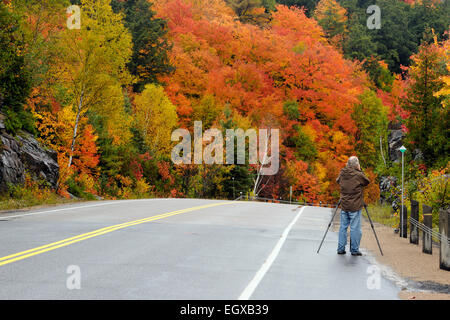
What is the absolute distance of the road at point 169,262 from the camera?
267 inches

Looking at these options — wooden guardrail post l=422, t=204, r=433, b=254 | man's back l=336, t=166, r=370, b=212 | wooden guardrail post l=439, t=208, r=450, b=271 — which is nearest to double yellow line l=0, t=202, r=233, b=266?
man's back l=336, t=166, r=370, b=212

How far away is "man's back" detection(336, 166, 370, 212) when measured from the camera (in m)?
10.7

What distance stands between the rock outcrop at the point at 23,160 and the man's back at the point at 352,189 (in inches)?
550

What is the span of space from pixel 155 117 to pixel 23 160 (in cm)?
2539

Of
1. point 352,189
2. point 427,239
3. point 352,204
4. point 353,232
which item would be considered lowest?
point 427,239

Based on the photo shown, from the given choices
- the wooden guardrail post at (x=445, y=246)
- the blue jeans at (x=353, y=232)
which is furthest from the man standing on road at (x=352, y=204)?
the wooden guardrail post at (x=445, y=246)

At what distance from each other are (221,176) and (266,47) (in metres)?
22.0

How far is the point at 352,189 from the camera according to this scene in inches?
424

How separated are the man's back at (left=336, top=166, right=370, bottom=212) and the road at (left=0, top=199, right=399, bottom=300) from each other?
3.63ft

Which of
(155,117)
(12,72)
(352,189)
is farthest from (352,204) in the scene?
(155,117)

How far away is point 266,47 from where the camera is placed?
64.8 m

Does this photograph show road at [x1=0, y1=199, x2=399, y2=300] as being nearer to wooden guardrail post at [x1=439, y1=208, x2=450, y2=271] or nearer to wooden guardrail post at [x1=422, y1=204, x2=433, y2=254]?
wooden guardrail post at [x1=439, y1=208, x2=450, y2=271]

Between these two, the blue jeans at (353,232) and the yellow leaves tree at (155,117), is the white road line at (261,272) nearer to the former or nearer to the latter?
the blue jeans at (353,232)

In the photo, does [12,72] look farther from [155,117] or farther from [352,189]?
[155,117]
